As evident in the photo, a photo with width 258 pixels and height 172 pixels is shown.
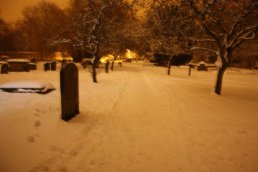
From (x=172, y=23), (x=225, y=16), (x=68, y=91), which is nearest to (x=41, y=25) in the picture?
(x=172, y=23)

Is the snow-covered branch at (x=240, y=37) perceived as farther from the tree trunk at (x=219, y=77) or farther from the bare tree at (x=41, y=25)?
the bare tree at (x=41, y=25)

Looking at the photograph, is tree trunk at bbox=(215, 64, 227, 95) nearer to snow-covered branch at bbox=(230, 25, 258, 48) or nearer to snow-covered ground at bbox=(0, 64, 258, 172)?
snow-covered branch at bbox=(230, 25, 258, 48)

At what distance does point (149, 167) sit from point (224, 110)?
5.95m

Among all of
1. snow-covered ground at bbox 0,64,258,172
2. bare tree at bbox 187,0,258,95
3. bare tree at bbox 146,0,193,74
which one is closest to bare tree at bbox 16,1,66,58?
bare tree at bbox 146,0,193,74

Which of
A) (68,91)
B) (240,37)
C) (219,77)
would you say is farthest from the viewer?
(219,77)

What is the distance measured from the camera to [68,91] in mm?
6824

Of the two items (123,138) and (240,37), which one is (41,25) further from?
(123,138)

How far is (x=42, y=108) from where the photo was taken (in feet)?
24.4

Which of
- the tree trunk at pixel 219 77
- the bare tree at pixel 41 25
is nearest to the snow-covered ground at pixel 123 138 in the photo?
the tree trunk at pixel 219 77

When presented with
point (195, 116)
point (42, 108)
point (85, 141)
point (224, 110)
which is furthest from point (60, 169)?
point (224, 110)

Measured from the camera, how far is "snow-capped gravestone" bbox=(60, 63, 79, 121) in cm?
655

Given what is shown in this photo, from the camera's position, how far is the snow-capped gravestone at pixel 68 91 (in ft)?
21.5

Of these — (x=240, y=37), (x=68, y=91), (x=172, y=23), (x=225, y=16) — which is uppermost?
(x=225, y=16)

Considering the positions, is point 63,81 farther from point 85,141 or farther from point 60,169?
point 60,169
